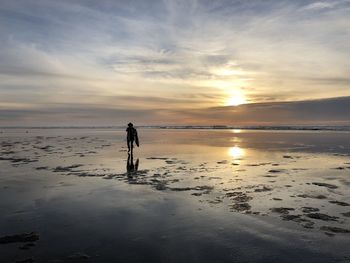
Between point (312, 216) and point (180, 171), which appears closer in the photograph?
point (312, 216)

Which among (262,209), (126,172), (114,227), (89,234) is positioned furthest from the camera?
(126,172)

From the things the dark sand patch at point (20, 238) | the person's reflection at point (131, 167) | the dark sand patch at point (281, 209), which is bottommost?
the dark sand patch at point (20, 238)

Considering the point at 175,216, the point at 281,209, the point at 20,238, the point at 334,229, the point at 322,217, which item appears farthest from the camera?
the point at 281,209

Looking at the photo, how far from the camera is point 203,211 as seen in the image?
10461 mm

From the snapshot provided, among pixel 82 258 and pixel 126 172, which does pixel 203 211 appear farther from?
pixel 126 172

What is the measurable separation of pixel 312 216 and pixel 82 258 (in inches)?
254

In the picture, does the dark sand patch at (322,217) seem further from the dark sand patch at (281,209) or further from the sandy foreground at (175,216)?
the dark sand patch at (281,209)

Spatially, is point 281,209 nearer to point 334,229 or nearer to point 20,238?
point 334,229

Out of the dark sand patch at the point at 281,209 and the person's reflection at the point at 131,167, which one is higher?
the person's reflection at the point at 131,167

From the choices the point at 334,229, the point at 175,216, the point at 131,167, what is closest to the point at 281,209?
the point at 334,229

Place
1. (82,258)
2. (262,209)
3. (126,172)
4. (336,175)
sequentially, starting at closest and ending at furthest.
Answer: (82,258) → (262,209) → (336,175) → (126,172)

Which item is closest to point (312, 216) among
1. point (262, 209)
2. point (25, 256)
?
point (262, 209)

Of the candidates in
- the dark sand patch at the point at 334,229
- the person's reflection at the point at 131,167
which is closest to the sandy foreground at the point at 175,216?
the dark sand patch at the point at 334,229

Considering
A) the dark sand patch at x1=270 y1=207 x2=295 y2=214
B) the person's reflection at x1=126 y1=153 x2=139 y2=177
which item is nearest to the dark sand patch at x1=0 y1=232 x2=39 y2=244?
the dark sand patch at x1=270 y1=207 x2=295 y2=214
